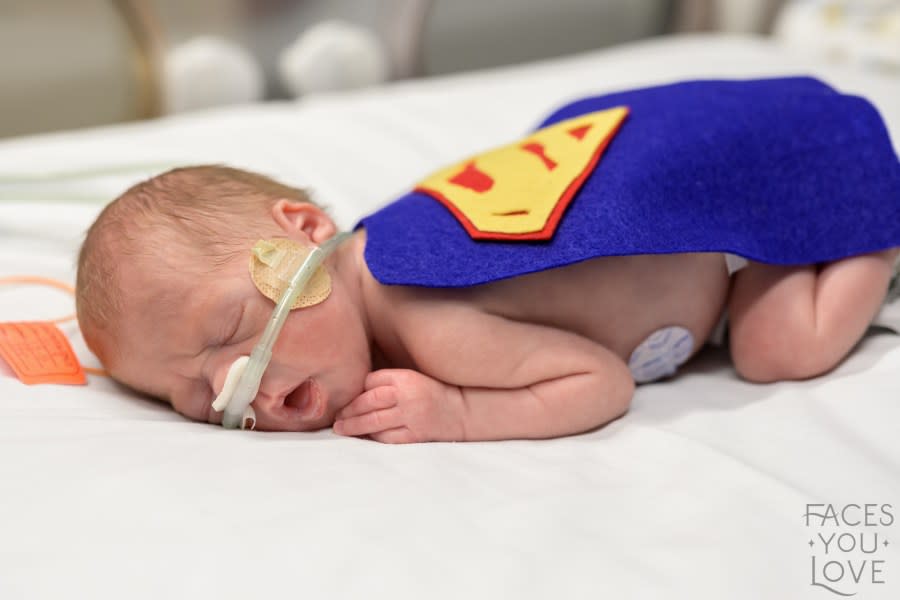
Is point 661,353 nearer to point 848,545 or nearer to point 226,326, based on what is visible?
point 848,545

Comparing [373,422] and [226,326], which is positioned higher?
[226,326]

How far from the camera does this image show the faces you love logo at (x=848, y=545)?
2.62 ft

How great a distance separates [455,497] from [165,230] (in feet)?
1.50

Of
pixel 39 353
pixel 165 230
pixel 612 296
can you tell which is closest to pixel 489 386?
pixel 612 296

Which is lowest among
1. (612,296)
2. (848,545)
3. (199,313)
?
(848,545)

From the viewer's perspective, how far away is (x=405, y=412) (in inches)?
40.9

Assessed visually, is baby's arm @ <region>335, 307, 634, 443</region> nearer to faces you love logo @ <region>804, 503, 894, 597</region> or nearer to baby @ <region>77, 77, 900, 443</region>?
baby @ <region>77, 77, 900, 443</region>

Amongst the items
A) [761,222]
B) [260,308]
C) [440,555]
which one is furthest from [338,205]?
[440,555]

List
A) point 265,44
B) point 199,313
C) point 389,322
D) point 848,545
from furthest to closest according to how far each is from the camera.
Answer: point 265,44 < point 389,322 < point 199,313 < point 848,545

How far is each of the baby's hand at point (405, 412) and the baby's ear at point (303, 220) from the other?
21 centimetres

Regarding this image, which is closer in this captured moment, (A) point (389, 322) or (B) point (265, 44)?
Answer: (A) point (389, 322)

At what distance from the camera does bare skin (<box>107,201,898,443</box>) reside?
104 cm

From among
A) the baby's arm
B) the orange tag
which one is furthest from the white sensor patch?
the orange tag

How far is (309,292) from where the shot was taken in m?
1.07
